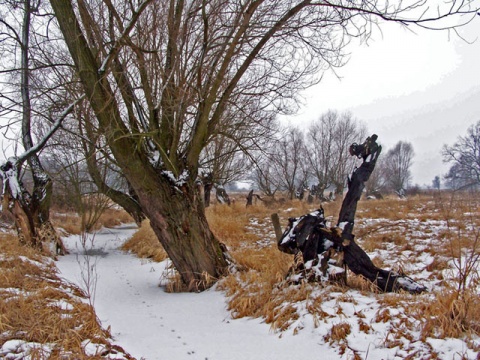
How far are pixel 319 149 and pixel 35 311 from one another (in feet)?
77.8

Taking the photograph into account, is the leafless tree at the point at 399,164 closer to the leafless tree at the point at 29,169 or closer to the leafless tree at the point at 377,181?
the leafless tree at the point at 377,181

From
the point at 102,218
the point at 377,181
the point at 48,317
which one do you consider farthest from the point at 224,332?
the point at 377,181

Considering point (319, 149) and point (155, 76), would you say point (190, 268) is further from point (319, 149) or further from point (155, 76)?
point (319, 149)

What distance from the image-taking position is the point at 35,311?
9.05 feet

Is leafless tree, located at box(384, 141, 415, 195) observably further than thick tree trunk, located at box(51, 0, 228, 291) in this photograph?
Yes

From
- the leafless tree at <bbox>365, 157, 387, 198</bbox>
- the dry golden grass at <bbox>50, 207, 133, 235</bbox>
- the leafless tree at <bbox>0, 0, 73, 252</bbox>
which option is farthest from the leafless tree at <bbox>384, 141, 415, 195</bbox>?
the leafless tree at <bbox>0, 0, 73, 252</bbox>

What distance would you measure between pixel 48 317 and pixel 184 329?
1171 millimetres

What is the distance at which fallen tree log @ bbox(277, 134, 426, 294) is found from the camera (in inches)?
136

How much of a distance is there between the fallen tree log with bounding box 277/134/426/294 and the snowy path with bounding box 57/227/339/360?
916 millimetres

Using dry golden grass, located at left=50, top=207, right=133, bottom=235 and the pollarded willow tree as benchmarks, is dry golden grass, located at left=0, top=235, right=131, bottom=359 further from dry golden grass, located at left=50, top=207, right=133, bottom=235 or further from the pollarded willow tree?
dry golden grass, located at left=50, top=207, right=133, bottom=235

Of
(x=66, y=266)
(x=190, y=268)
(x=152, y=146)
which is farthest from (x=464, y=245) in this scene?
(x=66, y=266)

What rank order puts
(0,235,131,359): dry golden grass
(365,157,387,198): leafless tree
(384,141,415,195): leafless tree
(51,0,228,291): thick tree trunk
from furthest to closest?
(384,141,415,195): leafless tree, (365,157,387,198): leafless tree, (51,0,228,291): thick tree trunk, (0,235,131,359): dry golden grass

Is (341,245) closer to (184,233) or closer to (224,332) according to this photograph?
(224,332)

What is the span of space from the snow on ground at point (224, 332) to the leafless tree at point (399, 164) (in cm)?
4326
